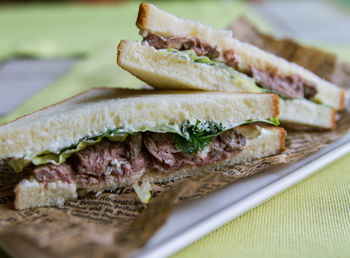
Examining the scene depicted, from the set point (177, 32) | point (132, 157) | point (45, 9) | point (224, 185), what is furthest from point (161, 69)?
point (45, 9)

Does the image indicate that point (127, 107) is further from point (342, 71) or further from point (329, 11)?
point (329, 11)

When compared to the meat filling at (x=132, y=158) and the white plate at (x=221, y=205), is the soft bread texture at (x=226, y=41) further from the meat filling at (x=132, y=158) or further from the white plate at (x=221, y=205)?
the white plate at (x=221, y=205)

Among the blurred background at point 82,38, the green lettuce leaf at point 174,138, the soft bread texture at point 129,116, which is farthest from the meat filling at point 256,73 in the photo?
the blurred background at point 82,38

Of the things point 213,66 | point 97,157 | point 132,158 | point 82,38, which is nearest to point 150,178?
point 132,158

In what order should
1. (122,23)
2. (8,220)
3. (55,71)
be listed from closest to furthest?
(8,220) → (55,71) → (122,23)

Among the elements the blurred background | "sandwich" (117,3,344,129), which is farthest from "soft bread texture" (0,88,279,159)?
the blurred background

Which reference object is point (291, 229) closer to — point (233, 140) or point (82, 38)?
point (233, 140)

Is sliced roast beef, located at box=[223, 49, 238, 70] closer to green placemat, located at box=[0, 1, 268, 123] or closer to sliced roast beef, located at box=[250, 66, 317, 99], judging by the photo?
sliced roast beef, located at box=[250, 66, 317, 99]
